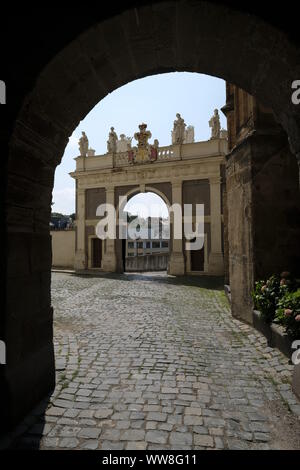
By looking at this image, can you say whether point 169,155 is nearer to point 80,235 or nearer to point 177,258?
point 177,258

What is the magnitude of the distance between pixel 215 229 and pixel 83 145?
12412 mm

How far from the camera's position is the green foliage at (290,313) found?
371 centimetres

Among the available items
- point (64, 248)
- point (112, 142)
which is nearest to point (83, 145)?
point (112, 142)

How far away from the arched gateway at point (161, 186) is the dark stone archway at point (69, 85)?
14548 millimetres

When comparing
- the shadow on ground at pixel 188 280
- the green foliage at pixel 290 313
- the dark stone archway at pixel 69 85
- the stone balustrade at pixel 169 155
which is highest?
the stone balustrade at pixel 169 155

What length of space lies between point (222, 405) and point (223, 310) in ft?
15.0

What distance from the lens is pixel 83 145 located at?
21344 millimetres

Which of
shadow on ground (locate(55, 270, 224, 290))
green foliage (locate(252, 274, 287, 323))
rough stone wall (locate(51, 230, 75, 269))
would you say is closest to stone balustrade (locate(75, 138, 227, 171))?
rough stone wall (locate(51, 230, 75, 269))

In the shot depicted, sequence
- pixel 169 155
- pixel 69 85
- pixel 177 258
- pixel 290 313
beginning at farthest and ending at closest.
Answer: pixel 169 155 < pixel 177 258 < pixel 290 313 < pixel 69 85

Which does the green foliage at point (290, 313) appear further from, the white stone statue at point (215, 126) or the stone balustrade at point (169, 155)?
the white stone statue at point (215, 126)

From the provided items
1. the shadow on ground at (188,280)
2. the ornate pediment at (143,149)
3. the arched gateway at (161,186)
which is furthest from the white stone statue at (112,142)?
the shadow on ground at (188,280)

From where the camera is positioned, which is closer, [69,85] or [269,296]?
[69,85]
